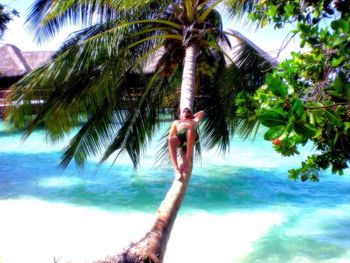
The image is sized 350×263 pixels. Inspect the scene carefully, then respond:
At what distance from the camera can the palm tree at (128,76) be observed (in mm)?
4973

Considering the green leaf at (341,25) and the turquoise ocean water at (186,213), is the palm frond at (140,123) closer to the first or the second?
the turquoise ocean water at (186,213)

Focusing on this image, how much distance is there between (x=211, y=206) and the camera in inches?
276

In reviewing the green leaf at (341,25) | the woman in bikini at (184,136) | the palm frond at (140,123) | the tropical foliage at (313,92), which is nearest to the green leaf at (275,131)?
the tropical foliage at (313,92)

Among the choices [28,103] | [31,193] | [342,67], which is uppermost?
[342,67]

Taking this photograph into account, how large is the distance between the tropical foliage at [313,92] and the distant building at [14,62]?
56.8 feet

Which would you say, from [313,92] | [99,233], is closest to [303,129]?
[313,92]

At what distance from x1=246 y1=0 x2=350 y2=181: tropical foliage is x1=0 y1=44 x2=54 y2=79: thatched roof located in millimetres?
17312

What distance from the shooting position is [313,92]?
1.69 metres

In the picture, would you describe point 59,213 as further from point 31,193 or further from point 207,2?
point 207,2

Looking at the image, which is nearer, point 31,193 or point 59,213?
point 59,213

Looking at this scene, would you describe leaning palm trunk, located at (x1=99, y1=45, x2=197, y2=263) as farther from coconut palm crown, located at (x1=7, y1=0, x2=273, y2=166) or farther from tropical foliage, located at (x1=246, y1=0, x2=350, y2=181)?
coconut palm crown, located at (x1=7, y1=0, x2=273, y2=166)

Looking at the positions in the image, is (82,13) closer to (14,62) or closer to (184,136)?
(184,136)

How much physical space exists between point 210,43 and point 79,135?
2.20m

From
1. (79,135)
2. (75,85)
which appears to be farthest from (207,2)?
(79,135)
